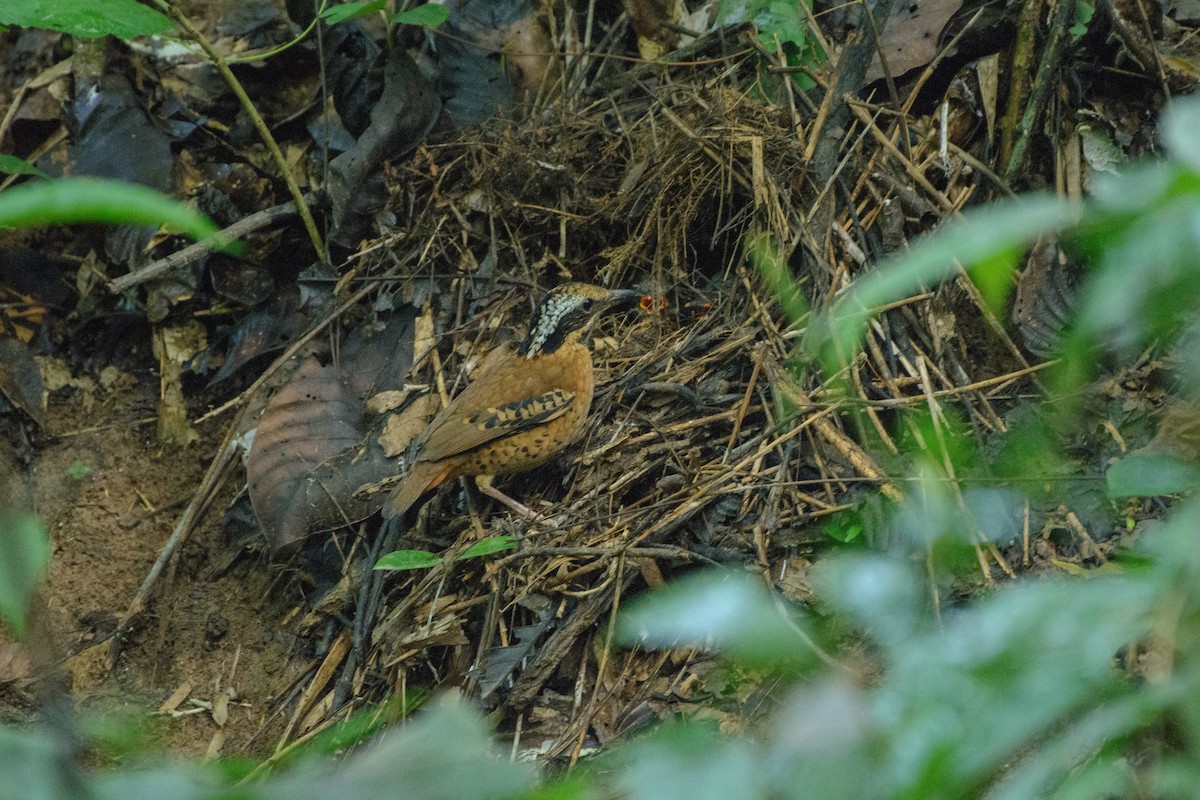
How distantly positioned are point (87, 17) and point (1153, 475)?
13.9ft

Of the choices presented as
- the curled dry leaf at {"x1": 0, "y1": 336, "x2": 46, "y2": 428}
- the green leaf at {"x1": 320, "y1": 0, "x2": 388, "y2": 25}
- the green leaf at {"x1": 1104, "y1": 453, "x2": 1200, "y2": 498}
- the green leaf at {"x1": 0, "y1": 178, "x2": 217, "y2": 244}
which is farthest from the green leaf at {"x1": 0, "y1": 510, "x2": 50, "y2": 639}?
the curled dry leaf at {"x1": 0, "y1": 336, "x2": 46, "y2": 428}

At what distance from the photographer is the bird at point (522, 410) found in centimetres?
480

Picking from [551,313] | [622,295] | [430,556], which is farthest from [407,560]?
[622,295]

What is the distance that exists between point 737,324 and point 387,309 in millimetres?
1832

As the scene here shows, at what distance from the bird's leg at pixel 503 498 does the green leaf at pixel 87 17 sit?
235cm

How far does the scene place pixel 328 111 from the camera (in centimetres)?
597

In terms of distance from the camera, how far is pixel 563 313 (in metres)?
5.09

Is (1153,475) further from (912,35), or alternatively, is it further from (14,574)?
(912,35)

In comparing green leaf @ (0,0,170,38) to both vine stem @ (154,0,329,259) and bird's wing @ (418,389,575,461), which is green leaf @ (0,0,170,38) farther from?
bird's wing @ (418,389,575,461)

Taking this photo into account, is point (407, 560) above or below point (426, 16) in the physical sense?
below

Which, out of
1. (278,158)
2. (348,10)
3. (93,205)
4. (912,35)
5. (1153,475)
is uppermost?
(93,205)

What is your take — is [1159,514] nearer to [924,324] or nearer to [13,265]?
[924,324]

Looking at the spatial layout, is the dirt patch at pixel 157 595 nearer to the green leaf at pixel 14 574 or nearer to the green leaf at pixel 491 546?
the green leaf at pixel 491 546

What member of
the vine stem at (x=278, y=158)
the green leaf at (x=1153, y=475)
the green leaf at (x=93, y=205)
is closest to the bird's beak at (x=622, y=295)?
the vine stem at (x=278, y=158)
